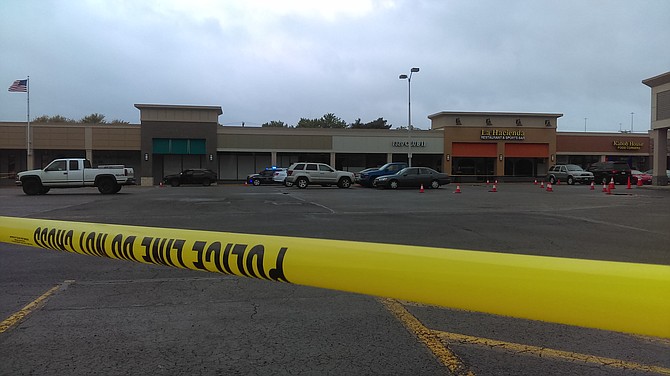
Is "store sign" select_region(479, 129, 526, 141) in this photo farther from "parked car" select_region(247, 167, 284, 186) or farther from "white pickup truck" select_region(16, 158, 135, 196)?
"white pickup truck" select_region(16, 158, 135, 196)

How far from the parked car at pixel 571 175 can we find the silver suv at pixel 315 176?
63.8ft

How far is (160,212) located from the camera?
13938 millimetres

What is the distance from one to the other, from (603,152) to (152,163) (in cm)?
4695

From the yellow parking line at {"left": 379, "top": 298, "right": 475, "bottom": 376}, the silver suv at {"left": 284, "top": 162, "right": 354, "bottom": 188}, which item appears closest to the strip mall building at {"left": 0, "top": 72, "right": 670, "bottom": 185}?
the silver suv at {"left": 284, "top": 162, "right": 354, "bottom": 188}

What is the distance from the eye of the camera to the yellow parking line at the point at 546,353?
11.0ft

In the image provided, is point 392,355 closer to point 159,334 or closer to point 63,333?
point 159,334

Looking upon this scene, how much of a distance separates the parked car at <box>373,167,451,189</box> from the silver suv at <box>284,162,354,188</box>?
2.28m

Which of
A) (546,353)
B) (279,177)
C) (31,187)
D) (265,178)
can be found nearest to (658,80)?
(279,177)

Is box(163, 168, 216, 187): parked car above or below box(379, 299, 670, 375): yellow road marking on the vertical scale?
above

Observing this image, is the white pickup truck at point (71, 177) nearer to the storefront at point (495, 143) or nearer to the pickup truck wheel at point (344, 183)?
the pickup truck wheel at point (344, 183)

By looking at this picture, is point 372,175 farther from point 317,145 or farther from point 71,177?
point 71,177

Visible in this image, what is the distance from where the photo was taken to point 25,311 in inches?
177

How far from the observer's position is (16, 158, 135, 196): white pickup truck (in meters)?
23.0

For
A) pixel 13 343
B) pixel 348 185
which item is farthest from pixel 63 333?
pixel 348 185
